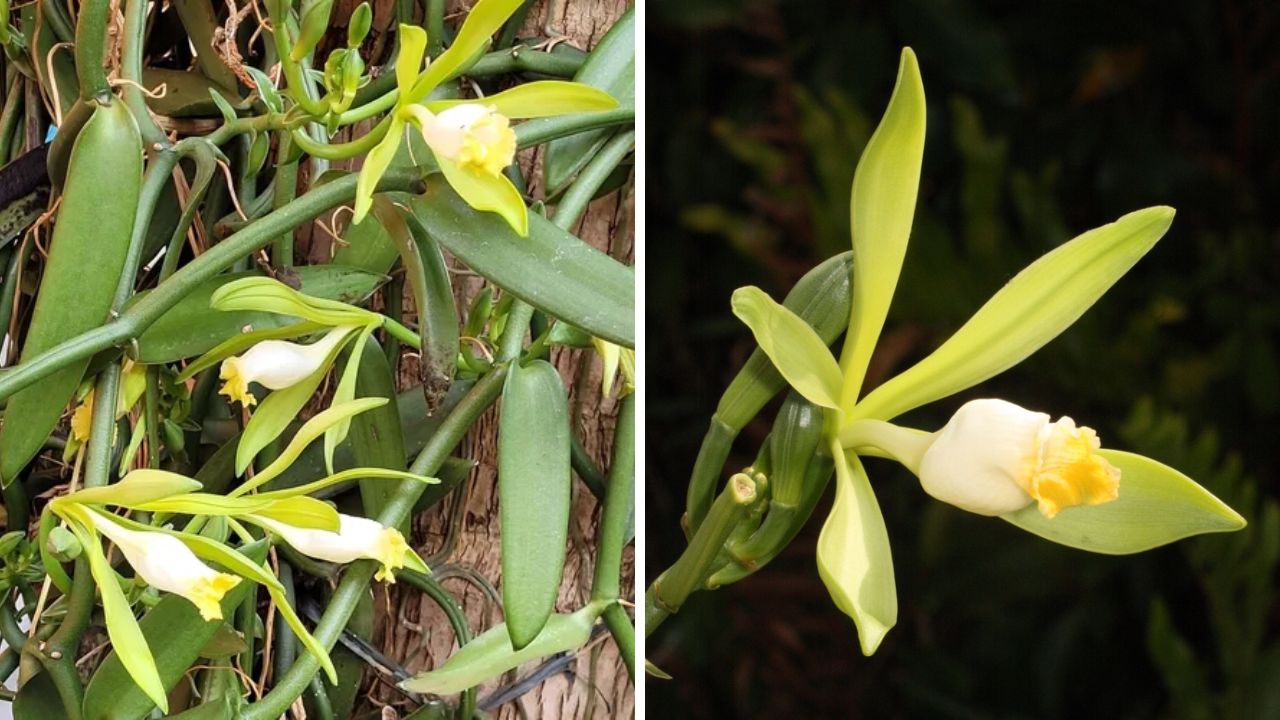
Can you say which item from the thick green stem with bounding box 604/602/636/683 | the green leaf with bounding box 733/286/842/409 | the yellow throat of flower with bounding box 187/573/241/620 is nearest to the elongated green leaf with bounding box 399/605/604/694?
the thick green stem with bounding box 604/602/636/683

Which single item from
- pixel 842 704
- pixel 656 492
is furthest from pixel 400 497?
pixel 842 704

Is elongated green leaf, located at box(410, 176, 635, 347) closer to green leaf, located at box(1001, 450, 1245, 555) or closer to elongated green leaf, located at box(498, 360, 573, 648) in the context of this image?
elongated green leaf, located at box(498, 360, 573, 648)

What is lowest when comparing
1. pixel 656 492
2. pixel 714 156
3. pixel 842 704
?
pixel 842 704

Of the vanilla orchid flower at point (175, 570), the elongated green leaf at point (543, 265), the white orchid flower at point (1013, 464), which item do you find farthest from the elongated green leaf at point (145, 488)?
the white orchid flower at point (1013, 464)

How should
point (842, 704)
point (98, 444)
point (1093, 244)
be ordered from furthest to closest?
point (842, 704) < point (98, 444) < point (1093, 244)

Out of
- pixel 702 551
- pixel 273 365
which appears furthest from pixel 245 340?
pixel 702 551

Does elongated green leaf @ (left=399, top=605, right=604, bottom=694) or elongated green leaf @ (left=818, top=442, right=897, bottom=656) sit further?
elongated green leaf @ (left=399, top=605, right=604, bottom=694)

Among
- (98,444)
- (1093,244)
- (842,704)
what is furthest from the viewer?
(842,704)

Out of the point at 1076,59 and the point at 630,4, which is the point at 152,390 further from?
the point at 1076,59
